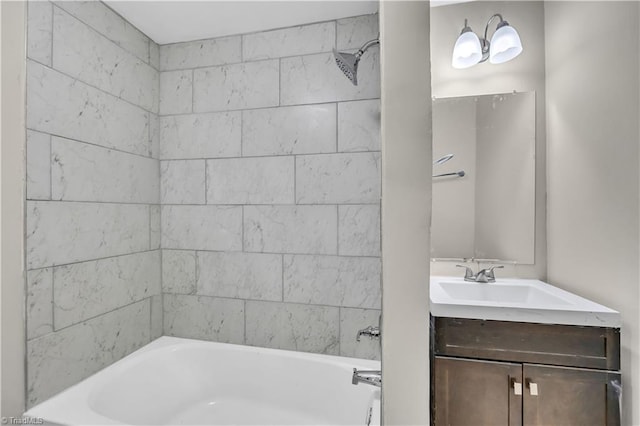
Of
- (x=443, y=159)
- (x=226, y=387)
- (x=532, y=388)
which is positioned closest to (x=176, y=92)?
(x=443, y=159)

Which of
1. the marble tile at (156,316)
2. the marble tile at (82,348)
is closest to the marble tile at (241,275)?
the marble tile at (156,316)

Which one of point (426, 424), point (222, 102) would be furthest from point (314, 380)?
point (222, 102)

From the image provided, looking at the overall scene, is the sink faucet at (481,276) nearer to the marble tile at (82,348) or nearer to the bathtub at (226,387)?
the bathtub at (226,387)

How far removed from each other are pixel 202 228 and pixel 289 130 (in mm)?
785

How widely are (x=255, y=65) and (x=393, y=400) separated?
1.92m

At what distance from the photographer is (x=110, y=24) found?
1.72m

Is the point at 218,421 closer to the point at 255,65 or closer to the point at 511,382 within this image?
the point at 511,382

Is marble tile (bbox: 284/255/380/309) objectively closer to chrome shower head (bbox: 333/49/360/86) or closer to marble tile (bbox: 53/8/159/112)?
chrome shower head (bbox: 333/49/360/86)

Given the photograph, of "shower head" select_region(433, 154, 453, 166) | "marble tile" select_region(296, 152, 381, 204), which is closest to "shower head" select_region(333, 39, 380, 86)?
"marble tile" select_region(296, 152, 381, 204)

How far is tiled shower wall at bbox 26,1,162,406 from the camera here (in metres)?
1.37

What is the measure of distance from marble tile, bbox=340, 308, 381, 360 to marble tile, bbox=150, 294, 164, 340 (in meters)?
1.14

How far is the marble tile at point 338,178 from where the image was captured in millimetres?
1771

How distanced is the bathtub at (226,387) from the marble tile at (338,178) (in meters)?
0.86

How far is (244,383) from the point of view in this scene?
1830 millimetres
